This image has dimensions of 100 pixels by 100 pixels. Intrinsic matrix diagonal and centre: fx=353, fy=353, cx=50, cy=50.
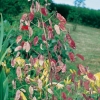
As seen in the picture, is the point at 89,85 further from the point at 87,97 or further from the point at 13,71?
the point at 13,71

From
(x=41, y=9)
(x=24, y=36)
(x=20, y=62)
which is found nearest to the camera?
(x=41, y=9)

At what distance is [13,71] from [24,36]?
186 centimetres

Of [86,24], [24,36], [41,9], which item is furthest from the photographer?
[86,24]

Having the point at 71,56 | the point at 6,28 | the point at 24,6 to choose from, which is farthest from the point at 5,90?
the point at 24,6

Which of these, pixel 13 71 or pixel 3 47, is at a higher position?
pixel 3 47

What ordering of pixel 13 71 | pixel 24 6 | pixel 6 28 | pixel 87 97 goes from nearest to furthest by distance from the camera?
pixel 87 97 → pixel 13 71 → pixel 6 28 → pixel 24 6

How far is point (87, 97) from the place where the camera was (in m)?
2.16

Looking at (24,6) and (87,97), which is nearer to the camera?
(87,97)

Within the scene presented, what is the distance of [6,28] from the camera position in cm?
566

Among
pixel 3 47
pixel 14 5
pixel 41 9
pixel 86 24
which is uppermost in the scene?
pixel 41 9

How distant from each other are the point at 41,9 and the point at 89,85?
2.03 feet

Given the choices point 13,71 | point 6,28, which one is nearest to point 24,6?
point 6,28

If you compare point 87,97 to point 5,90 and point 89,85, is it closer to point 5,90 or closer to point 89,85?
point 89,85

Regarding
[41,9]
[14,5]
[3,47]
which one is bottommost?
[14,5]
